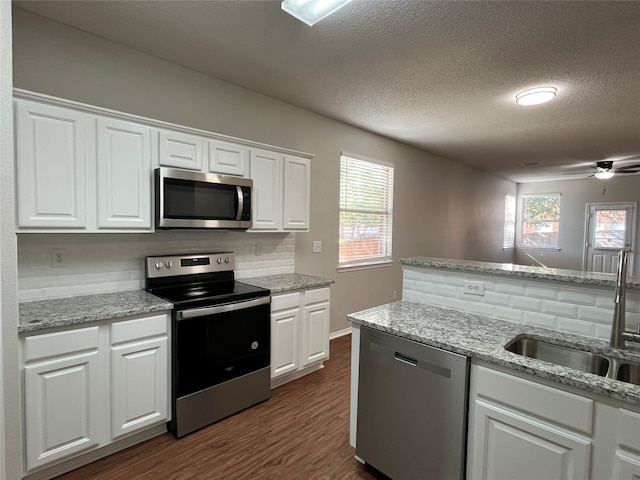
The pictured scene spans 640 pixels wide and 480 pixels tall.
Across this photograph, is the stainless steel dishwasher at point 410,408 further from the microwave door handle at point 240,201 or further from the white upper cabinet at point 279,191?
the white upper cabinet at point 279,191

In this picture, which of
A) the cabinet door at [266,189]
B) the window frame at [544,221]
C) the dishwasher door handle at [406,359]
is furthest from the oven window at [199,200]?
the window frame at [544,221]

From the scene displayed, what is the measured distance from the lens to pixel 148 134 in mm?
2271

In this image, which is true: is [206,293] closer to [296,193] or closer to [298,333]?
[298,333]

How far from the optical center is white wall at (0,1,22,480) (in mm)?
1033

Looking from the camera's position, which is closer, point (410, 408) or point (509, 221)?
point (410, 408)

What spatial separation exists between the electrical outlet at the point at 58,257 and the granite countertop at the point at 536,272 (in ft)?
7.32

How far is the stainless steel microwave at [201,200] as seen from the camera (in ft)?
7.54

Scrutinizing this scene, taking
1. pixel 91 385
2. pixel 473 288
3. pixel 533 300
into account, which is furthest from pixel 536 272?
pixel 91 385

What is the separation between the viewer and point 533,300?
1.77 metres

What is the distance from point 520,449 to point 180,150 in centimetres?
257

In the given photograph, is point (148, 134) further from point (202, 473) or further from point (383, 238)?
point (383, 238)

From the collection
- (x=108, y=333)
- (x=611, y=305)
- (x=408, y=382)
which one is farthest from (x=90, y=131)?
A: (x=611, y=305)

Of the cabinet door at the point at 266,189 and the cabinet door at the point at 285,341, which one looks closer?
the cabinet door at the point at 285,341

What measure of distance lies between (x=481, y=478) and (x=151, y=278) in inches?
90.6
